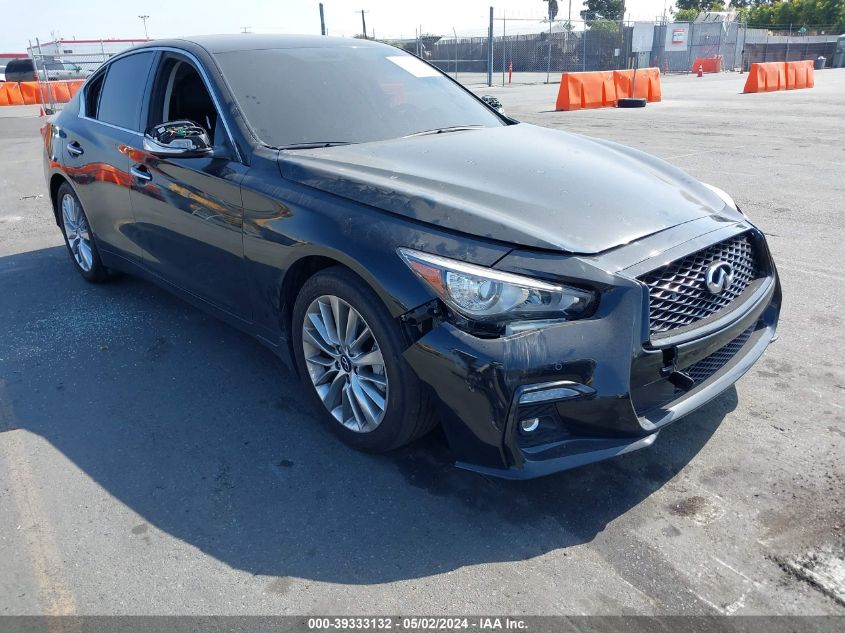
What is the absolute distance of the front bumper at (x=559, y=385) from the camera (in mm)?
2381

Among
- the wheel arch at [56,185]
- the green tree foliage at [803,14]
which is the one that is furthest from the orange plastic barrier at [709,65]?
the wheel arch at [56,185]

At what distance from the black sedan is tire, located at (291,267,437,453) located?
1cm

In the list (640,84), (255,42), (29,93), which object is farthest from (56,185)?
(29,93)

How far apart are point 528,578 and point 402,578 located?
43 centimetres

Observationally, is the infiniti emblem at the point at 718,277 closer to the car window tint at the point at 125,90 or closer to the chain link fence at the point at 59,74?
the car window tint at the point at 125,90

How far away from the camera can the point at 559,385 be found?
2.39 meters

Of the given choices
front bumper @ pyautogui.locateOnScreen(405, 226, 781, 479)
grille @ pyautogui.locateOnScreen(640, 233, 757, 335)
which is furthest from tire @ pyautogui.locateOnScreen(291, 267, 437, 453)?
grille @ pyautogui.locateOnScreen(640, 233, 757, 335)

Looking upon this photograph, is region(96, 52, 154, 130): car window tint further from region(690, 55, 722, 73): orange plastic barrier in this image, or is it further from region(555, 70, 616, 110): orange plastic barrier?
region(690, 55, 722, 73): orange plastic barrier

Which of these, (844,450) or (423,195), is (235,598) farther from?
(844,450)

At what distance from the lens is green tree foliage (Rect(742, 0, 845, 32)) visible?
57031 millimetres

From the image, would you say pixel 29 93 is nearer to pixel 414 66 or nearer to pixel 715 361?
pixel 414 66

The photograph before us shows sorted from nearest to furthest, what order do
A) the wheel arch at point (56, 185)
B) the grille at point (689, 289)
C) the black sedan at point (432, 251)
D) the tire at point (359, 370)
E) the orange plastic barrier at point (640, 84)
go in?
1. the black sedan at point (432, 251)
2. the grille at point (689, 289)
3. the tire at point (359, 370)
4. the wheel arch at point (56, 185)
5. the orange plastic barrier at point (640, 84)

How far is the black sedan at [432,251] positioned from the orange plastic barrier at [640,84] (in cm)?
1727

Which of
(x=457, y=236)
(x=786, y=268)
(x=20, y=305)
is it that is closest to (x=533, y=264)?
(x=457, y=236)
